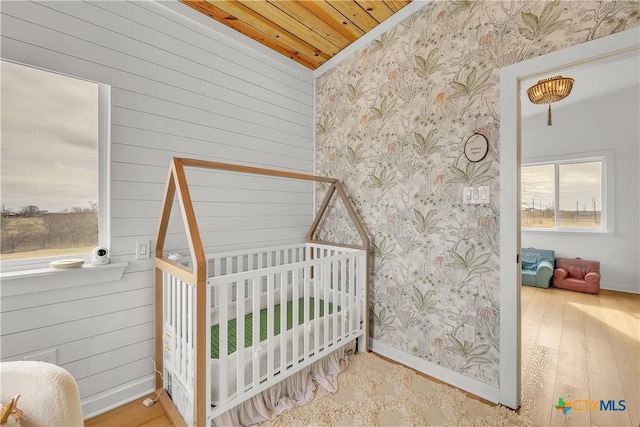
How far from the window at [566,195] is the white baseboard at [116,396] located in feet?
19.9

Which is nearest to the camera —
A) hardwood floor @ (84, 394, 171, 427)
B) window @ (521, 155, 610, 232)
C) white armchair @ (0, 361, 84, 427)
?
white armchair @ (0, 361, 84, 427)

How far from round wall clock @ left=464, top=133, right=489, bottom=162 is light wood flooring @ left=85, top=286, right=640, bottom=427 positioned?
61.6 inches

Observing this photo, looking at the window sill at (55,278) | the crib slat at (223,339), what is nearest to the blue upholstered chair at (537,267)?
the crib slat at (223,339)

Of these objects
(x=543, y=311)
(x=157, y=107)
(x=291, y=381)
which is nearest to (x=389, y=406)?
(x=291, y=381)

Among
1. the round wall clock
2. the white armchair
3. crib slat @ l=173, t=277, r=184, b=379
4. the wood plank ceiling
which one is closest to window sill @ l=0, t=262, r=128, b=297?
crib slat @ l=173, t=277, r=184, b=379

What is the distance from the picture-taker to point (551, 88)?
8.95ft

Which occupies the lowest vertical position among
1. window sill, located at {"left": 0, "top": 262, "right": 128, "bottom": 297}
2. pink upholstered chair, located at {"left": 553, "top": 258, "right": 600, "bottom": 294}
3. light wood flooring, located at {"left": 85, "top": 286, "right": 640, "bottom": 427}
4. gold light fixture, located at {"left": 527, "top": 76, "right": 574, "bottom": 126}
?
light wood flooring, located at {"left": 85, "top": 286, "right": 640, "bottom": 427}

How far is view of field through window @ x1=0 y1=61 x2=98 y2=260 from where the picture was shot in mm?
1433

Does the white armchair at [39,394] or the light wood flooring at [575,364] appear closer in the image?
the white armchair at [39,394]

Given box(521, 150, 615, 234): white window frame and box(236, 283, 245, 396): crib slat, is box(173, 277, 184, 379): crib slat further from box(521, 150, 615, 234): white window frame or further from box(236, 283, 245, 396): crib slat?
box(521, 150, 615, 234): white window frame

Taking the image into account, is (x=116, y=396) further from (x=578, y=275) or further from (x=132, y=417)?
(x=578, y=275)

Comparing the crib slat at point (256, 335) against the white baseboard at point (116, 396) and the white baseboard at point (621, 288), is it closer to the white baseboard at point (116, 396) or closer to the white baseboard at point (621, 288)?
the white baseboard at point (116, 396)

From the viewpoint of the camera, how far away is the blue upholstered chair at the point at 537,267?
166 inches

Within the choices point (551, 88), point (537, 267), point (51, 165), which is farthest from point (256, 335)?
point (537, 267)
